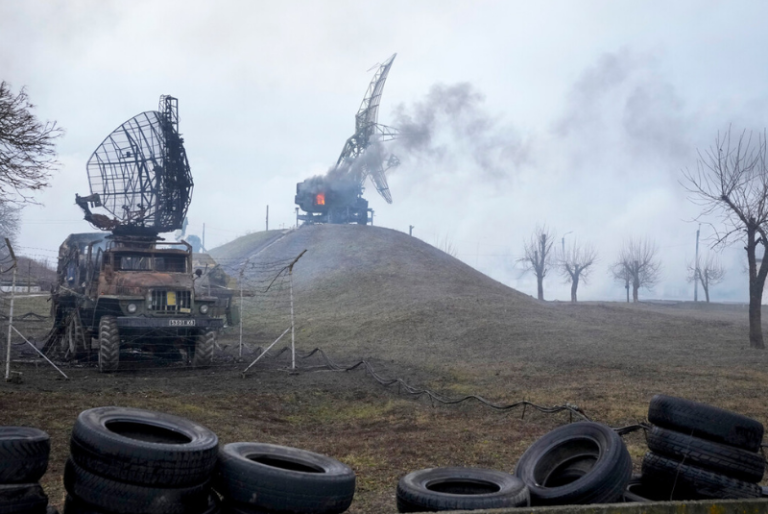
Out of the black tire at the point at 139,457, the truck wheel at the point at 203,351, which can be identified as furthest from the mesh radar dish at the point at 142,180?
the black tire at the point at 139,457

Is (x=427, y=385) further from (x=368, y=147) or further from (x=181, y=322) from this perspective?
(x=368, y=147)

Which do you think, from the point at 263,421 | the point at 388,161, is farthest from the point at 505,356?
the point at 388,161

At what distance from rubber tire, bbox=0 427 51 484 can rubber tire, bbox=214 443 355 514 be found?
4.06 ft

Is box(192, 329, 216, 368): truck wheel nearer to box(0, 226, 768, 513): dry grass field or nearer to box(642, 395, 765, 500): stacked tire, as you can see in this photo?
box(0, 226, 768, 513): dry grass field

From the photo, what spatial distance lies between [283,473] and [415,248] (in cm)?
4858

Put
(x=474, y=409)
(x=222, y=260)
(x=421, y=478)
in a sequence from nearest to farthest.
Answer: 1. (x=421, y=478)
2. (x=474, y=409)
3. (x=222, y=260)

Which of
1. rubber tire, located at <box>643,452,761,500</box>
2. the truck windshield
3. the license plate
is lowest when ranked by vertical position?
rubber tire, located at <box>643,452,761,500</box>

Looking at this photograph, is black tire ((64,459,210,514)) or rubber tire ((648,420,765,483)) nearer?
black tire ((64,459,210,514))

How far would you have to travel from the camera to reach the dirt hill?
1916 centimetres

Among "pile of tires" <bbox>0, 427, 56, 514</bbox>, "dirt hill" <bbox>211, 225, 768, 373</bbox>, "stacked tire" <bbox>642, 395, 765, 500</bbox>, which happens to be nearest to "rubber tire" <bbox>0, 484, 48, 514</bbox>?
"pile of tires" <bbox>0, 427, 56, 514</bbox>

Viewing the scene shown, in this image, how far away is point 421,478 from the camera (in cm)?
520

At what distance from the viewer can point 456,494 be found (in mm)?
5047

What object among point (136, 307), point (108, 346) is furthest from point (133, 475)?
point (136, 307)

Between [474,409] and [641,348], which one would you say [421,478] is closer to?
[474,409]
